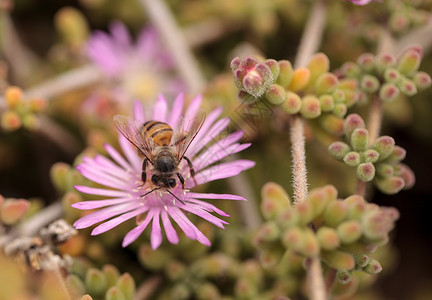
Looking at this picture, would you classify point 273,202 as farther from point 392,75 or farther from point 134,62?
point 134,62

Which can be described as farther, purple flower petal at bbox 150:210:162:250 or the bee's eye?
the bee's eye

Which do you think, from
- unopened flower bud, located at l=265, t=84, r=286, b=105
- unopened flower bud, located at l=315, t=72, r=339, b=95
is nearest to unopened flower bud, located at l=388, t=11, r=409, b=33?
unopened flower bud, located at l=315, t=72, r=339, b=95

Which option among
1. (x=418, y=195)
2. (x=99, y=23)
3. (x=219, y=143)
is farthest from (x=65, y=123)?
(x=418, y=195)

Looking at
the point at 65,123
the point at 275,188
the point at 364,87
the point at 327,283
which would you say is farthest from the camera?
the point at 65,123

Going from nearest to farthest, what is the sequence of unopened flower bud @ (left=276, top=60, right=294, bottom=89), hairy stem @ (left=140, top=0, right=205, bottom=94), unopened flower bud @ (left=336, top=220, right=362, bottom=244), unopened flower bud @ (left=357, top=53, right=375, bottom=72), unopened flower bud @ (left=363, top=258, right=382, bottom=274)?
unopened flower bud @ (left=336, top=220, right=362, bottom=244) < unopened flower bud @ (left=363, top=258, right=382, bottom=274) < unopened flower bud @ (left=276, top=60, right=294, bottom=89) < unopened flower bud @ (left=357, top=53, right=375, bottom=72) < hairy stem @ (left=140, top=0, right=205, bottom=94)

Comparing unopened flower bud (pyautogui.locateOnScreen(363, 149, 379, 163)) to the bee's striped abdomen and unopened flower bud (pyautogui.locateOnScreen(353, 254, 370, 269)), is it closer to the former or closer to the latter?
unopened flower bud (pyautogui.locateOnScreen(353, 254, 370, 269))

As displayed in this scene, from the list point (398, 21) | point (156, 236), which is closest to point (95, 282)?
point (156, 236)

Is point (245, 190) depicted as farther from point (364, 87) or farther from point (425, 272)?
point (425, 272)
